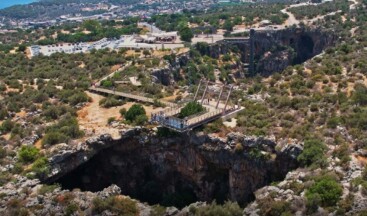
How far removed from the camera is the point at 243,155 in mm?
48219

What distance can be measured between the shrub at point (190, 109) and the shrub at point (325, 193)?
62.9 ft

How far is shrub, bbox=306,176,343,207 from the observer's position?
1453 inches

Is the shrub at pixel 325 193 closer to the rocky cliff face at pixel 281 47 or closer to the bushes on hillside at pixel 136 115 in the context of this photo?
the bushes on hillside at pixel 136 115

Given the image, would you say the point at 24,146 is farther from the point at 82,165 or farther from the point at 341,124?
the point at 341,124

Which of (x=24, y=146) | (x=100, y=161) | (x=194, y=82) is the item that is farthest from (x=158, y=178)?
(x=194, y=82)

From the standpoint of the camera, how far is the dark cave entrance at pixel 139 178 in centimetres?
5225

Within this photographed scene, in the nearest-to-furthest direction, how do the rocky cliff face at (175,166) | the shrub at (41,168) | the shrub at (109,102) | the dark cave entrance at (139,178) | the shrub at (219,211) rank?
the shrub at (219,211) < the shrub at (41,168) < the rocky cliff face at (175,166) < the dark cave entrance at (139,178) < the shrub at (109,102)

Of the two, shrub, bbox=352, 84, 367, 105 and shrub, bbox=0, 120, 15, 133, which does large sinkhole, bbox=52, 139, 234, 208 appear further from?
shrub, bbox=352, 84, 367, 105

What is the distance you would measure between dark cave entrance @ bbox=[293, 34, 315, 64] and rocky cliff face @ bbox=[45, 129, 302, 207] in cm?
6732

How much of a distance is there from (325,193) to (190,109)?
2081 centimetres

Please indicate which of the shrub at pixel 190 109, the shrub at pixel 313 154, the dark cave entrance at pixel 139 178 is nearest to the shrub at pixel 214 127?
the shrub at pixel 190 109

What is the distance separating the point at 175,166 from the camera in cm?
5338

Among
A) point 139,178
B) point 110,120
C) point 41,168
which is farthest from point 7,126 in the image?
point 139,178

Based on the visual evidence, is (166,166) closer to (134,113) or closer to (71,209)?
(134,113)
